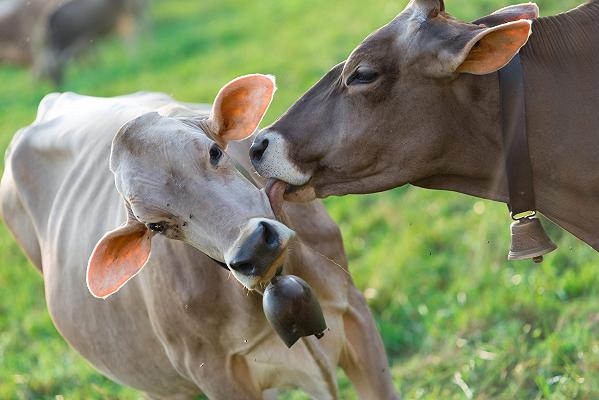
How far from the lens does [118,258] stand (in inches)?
179

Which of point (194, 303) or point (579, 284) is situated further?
point (579, 284)

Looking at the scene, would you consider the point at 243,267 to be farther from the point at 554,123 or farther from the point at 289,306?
the point at 554,123

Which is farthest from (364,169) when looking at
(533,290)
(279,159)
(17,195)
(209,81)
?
(209,81)

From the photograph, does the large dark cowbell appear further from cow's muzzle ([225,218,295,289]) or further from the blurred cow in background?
the blurred cow in background

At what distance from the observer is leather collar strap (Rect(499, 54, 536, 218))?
14.2ft

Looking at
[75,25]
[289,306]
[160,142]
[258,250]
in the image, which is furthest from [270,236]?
[75,25]

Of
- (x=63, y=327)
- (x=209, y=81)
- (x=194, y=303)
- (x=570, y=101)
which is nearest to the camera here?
(x=570, y=101)

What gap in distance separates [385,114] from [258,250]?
775 millimetres

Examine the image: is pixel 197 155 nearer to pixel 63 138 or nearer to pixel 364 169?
pixel 364 169

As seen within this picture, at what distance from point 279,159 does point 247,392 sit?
1183mm

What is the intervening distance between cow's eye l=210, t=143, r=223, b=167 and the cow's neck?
34.3 inches

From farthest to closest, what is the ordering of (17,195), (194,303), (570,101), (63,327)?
(17,195) < (63,327) < (194,303) < (570,101)

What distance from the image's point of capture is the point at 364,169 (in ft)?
14.7

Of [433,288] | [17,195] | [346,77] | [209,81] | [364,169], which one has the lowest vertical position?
[209,81]
